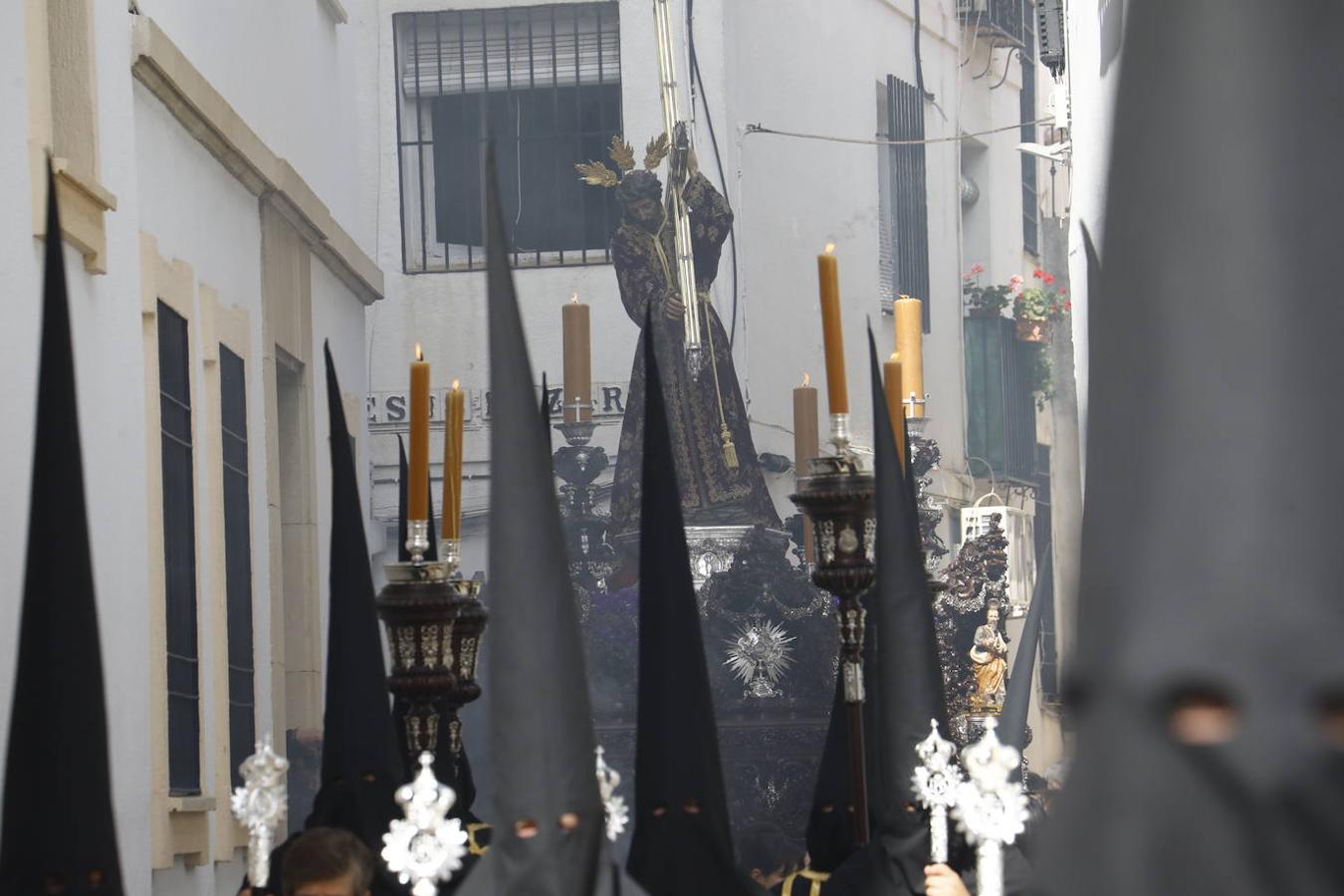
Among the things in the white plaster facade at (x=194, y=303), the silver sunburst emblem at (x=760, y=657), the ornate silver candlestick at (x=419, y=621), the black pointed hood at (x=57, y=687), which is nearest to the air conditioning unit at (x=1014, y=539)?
the silver sunburst emblem at (x=760, y=657)

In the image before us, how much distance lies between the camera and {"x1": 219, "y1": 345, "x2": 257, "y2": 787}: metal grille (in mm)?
10930

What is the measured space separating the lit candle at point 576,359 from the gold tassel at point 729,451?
1596 millimetres

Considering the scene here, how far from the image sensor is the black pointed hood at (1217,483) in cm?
105

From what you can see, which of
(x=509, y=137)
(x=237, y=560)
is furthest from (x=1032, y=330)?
(x=237, y=560)

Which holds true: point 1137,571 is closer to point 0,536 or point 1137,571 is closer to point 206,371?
point 0,536

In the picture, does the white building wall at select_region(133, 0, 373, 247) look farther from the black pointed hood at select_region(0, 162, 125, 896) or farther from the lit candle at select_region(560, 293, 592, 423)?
the black pointed hood at select_region(0, 162, 125, 896)

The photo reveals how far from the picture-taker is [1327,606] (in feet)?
3.48

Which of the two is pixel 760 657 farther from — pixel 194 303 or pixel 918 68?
pixel 918 68

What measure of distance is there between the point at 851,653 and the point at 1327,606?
4.31 metres

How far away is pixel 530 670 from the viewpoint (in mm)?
3236

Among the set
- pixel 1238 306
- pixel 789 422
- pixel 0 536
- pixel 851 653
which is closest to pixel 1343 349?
pixel 1238 306

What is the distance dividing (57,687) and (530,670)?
998 mm

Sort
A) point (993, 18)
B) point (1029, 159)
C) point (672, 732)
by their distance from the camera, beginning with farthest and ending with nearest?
point (1029, 159), point (993, 18), point (672, 732)

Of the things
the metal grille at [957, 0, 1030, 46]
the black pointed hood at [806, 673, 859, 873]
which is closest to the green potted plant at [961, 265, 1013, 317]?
the metal grille at [957, 0, 1030, 46]
